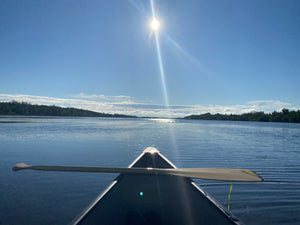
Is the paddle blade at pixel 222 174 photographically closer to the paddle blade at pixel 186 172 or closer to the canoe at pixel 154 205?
the paddle blade at pixel 186 172

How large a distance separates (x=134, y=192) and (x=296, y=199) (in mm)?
4094

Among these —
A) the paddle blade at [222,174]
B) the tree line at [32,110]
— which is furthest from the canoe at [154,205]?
the tree line at [32,110]

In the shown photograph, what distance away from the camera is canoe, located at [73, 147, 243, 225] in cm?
235

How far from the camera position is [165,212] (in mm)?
2666

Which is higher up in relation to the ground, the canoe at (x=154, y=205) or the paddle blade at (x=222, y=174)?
the paddle blade at (x=222, y=174)

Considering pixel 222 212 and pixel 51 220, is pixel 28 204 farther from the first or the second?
pixel 222 212

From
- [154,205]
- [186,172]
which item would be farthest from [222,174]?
[154,205]

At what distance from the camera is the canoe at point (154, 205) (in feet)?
7.72

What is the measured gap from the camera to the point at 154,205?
9.41 ft

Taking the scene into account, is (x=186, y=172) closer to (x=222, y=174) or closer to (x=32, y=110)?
(x=222, y=174)

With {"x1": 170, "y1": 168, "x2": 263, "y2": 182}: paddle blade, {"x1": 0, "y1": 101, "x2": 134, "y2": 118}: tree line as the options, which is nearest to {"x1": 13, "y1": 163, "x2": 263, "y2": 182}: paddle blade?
{"x1": 170, "y1": 168, "x2": 263, "y2": 182}: paddle blade

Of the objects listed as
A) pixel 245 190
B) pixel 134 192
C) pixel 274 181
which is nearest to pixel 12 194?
pixel 134 192

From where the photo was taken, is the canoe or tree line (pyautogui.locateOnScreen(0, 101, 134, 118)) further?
tree line (pyautogui.locateOnScreen(0, 101, 134, 118))

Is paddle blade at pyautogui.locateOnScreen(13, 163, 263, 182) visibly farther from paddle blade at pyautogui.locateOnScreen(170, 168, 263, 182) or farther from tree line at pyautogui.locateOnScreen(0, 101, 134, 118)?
tree line at pyautogui.locateOnScreen(0, 101, 134, 118)
